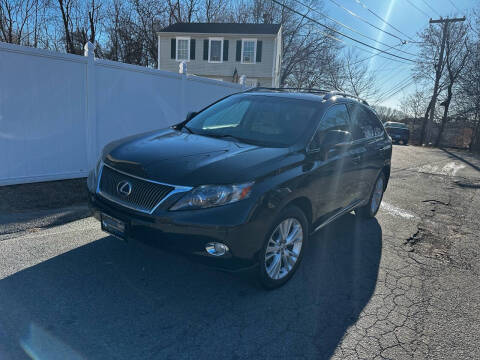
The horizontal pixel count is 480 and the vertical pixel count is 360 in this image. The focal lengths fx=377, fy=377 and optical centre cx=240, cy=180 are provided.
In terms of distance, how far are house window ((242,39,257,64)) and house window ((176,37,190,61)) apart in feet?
14.3

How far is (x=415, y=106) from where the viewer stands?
36000 millimetres

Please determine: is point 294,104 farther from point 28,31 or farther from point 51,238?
point 28,31

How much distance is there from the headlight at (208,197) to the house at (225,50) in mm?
25323

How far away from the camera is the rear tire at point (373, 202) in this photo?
573 centimetres

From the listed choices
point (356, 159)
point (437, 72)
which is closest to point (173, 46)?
point (437, 72)

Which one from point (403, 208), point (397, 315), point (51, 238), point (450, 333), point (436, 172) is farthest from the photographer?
point (436, 172)

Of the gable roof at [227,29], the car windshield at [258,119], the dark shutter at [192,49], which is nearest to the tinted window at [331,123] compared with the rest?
the car windshield at [258,119]

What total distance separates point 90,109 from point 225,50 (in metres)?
23.3

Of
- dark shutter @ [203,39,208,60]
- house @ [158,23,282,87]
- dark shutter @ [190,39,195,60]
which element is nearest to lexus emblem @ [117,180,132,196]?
house @ [158,23,282,87]

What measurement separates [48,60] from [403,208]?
21.7 ft

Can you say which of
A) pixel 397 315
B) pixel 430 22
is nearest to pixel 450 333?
pixel 397 315

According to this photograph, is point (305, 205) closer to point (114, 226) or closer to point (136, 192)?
point (136, 192)

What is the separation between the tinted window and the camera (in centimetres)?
384

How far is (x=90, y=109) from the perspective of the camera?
691 centimetres
